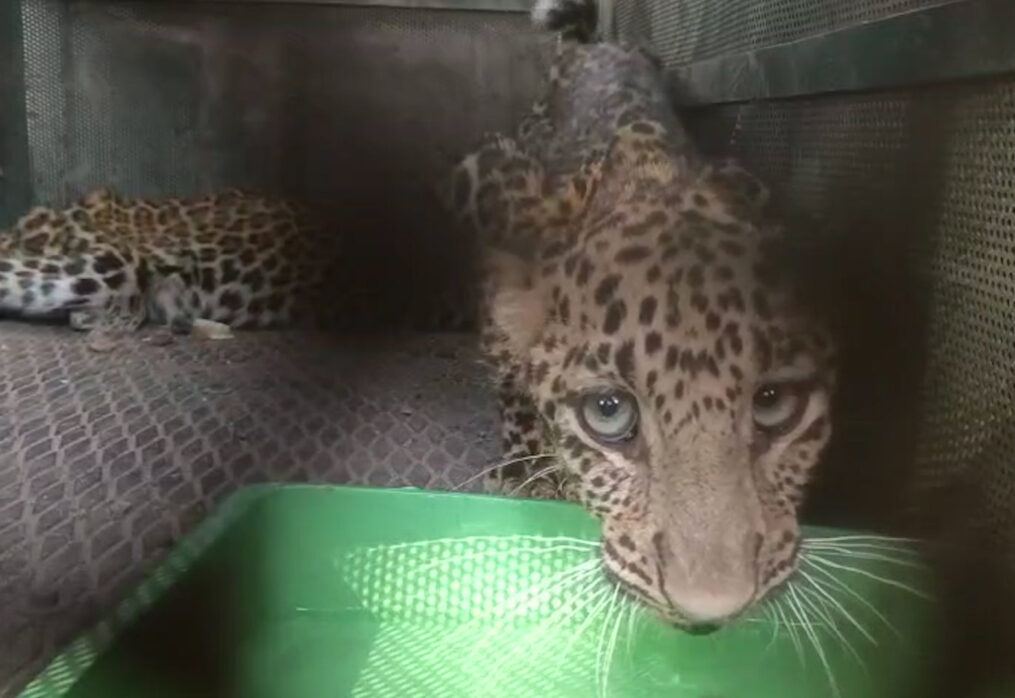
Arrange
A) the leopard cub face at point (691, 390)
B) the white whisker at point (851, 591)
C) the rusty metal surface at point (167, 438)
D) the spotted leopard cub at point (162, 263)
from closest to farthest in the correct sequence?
the leopard cub face at point (691, 390) < the white whisker at point (851, 591) < the rusty metal surface at point (167, 438) < the spotted leopard cub at point (162, 263)

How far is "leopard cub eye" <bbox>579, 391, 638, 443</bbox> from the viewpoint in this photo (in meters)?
1.04

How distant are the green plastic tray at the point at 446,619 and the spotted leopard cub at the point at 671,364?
4.5 inches

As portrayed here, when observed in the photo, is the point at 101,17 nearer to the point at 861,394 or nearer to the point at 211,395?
the point at 211,395

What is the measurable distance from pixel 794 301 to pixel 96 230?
2239 mm

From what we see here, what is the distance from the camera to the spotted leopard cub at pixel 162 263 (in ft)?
9.43

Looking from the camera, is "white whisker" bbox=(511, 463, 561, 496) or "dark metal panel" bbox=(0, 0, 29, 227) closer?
"white whisker" bbox=(511, 463, 561, 496)

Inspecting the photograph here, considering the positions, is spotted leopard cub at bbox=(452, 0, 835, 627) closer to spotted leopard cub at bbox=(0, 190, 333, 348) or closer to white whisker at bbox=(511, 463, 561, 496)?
white whisker at bbox=(511, 463, 561, 496)

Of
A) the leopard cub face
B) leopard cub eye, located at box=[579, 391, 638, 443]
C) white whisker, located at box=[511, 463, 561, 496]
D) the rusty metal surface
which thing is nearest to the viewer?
the leopard cub face

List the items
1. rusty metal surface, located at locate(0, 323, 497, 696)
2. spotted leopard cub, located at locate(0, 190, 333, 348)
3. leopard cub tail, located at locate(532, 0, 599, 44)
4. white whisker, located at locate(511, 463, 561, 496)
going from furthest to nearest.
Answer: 1. spotted leopard cub, located at locate(0, 190, 333, 348)
2. leopard cub tail, located at locate(532, 0, 599, 44)
3. rusty metal surface, located at locate(0, 323, 497, 696)
4. white whisker, located at locate(511, 463, 561, 496)

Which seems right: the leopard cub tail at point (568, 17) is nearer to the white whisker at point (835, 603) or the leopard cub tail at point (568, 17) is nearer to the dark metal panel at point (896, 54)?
the dark metal panel at point (896, 54)

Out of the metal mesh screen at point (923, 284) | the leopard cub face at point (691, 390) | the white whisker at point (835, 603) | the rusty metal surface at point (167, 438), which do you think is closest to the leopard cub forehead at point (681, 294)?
the leopard cub face at point (691, 390)

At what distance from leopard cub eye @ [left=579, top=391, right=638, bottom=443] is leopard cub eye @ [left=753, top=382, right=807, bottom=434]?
3.8 inches

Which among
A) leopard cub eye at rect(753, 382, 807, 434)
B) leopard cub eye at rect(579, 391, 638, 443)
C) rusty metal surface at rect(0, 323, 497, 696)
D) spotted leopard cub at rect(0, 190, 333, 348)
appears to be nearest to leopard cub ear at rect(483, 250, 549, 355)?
leopard cub eye at rect(579, 391, 638, 443)

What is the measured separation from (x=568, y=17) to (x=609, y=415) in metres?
1.81
